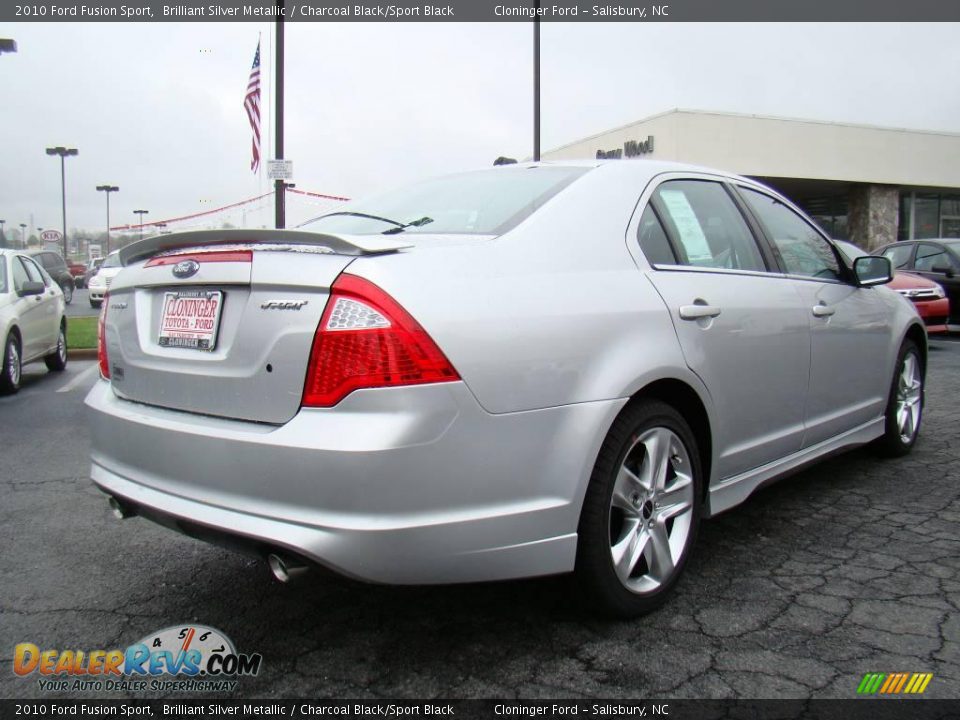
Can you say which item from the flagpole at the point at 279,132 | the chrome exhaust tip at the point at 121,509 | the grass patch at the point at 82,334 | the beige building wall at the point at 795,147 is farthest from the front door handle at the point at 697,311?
the beige building wall at the point at 795,147

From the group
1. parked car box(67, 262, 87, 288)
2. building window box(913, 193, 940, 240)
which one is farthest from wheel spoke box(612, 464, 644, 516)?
parked car box(67, 262, 87, 288)

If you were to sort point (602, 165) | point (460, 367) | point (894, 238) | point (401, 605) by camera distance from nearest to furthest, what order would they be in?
point (460, 367) → point (401, 605) → point (602, 165) → point (894, 238)

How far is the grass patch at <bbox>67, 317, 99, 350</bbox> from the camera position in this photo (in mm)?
11648

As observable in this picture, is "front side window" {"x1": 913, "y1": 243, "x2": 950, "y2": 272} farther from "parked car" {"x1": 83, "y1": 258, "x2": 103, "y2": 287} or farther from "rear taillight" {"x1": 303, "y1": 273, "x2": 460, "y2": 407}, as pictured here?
"parked car" {"x1": 83, "y1": 258, "x2": 103, "y2": 287}

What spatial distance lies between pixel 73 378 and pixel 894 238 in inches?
1048

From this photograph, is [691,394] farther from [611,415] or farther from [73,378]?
[73,378]

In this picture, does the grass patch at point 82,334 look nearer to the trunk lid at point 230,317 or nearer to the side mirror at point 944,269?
the trunk lid at point 230,317

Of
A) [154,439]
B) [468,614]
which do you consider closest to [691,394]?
[468,614]

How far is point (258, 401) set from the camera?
225 cm

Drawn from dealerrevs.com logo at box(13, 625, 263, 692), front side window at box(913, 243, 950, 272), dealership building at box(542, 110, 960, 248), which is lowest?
dealerrevs.com logo at box(13, 625, 263, 692)

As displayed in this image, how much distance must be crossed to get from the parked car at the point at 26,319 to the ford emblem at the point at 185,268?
6.33 meters

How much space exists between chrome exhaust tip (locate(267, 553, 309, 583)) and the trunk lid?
365 millimetres

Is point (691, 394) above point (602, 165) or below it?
below

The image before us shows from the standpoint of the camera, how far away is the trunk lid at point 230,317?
7.23 ft
